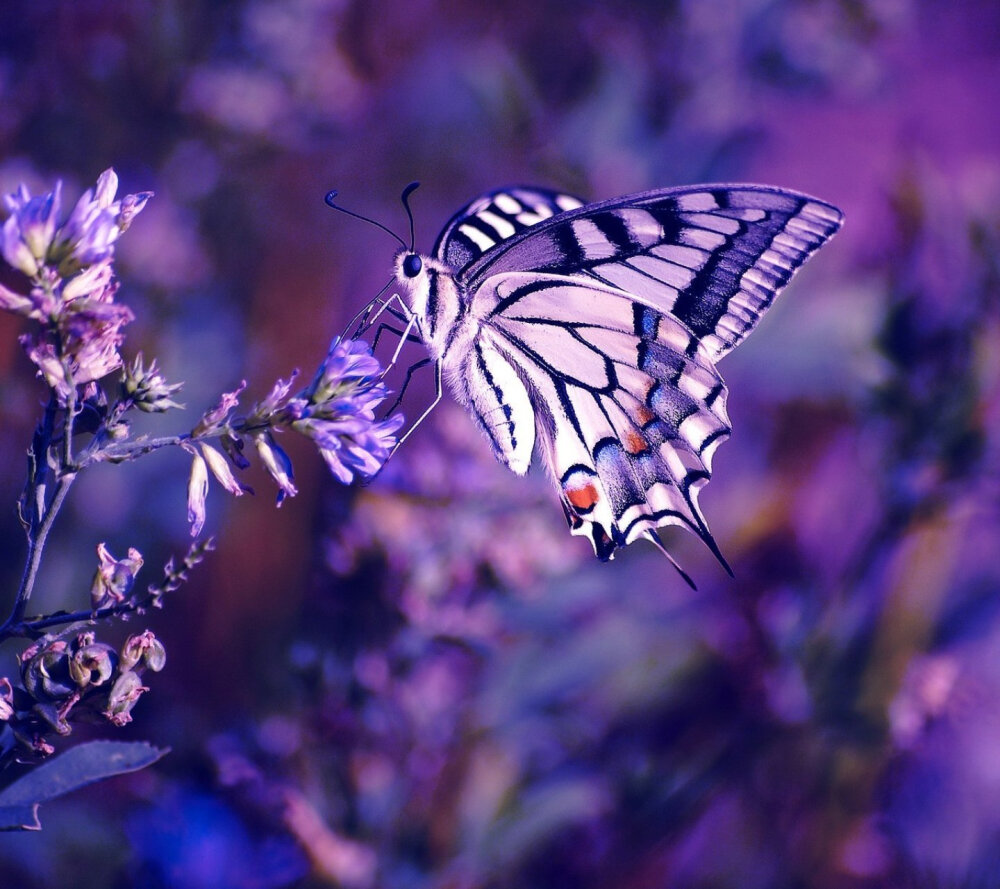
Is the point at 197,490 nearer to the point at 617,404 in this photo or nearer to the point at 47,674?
the point at 47,674

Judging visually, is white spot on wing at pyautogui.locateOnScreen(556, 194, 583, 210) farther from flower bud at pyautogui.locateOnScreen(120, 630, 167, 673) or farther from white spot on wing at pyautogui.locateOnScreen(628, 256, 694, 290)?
flower bud at pyautogui.locateOnScreen(120, 630, 167, 673)

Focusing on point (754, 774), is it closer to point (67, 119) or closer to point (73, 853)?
point (73, 853)

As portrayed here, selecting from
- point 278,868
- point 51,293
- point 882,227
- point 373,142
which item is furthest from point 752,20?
point 278,868

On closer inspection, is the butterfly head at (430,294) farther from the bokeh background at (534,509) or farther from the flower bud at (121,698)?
the flower bud at (121,698)

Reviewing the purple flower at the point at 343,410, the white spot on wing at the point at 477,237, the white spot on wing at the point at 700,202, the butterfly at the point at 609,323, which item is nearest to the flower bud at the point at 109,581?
the purple flower at the point at 343,410

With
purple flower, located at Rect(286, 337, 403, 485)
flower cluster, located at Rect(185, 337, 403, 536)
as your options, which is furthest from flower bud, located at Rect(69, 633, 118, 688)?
purple flower, located at Rect(286, 337, 403, 485)

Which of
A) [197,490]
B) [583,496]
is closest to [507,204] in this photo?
[583,496]

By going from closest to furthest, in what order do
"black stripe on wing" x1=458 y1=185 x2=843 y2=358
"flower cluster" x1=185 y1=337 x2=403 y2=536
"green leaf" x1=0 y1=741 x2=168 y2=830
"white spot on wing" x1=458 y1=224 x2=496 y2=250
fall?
1. "green leaf" x1=0 y1=741 x2=168 y2=830
2. "flower cluster" x1=185 y1=337 x2=403 y2=536
3. "black stripe on wing" x1=458 y1=185 x2=843 y2=358
4. "white spot on wing" x1=458 y1=224 x2=496 y2=250
